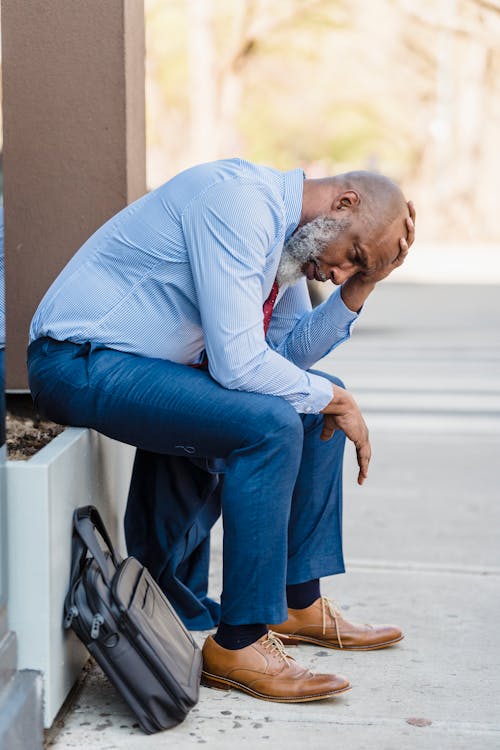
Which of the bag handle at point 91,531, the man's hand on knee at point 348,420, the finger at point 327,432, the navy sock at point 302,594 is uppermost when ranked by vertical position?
the man's hand on knee at point 348,420

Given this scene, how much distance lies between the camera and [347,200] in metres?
3.39

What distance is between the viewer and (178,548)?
374 centimetres

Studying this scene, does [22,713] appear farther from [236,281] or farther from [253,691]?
[236,281]

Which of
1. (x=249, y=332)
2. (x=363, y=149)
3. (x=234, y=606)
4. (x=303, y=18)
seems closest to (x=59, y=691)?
(x=234, y=606)

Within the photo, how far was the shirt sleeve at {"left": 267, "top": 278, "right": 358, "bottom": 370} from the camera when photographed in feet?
12.7

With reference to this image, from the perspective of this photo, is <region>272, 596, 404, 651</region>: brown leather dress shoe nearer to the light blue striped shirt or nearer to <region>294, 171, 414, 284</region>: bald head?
the light blue striped shirt

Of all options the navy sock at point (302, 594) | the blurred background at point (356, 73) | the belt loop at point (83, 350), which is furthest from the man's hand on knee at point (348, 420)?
the blurred background at point (356, 73)

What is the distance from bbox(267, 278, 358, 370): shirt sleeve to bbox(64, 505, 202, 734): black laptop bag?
1070 millimetres

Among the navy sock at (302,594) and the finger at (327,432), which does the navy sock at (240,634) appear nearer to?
the navy sock at (302,594)

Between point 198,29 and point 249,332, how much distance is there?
25385mm

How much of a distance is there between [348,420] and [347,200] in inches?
23.8

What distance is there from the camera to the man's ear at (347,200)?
11.1 ft

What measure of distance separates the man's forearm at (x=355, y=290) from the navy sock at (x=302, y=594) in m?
0.85

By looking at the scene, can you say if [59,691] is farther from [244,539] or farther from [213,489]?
[213,489]
